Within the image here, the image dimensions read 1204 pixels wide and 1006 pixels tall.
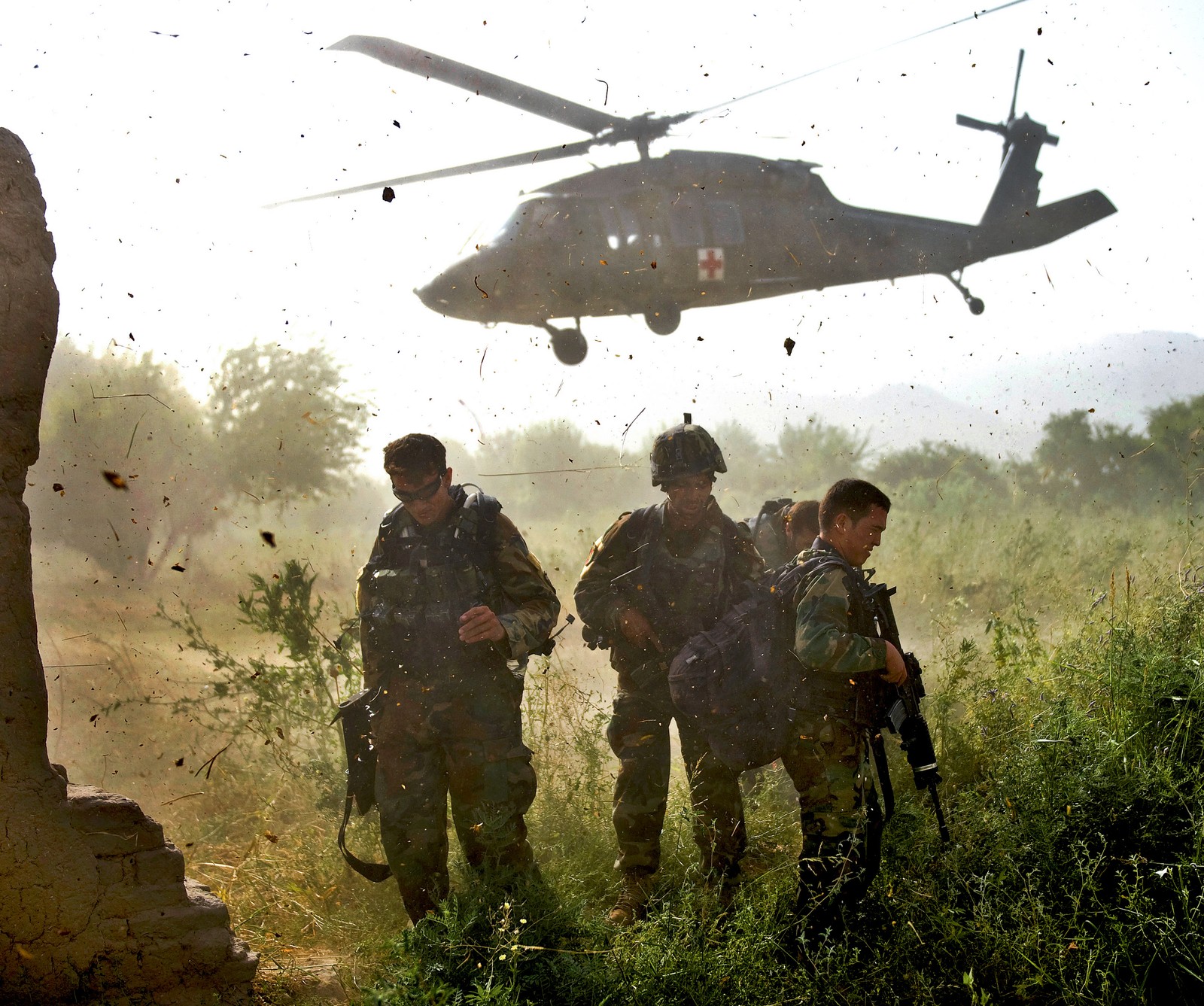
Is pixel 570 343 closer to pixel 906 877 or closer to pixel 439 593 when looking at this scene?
pixel 439 593

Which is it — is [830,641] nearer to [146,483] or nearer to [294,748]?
[294,748]

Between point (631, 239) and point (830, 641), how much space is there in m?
5.68

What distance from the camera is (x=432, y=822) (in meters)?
3.37

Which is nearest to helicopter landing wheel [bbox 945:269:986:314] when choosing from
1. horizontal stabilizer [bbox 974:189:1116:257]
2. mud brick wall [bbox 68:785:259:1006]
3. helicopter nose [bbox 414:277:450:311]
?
horizontal stabilizer [bbox 974:189:1116:257]

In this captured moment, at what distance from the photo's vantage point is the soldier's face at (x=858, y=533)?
124 inches

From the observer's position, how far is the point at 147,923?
283 centimetres

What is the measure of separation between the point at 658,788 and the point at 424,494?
1.69 metres

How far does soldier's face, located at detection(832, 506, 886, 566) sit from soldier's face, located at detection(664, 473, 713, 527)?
74 cm

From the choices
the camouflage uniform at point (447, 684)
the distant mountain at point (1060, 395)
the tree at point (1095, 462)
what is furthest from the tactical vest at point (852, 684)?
the tree at point (1095, 462)

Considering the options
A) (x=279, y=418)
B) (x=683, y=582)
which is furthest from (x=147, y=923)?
(x=279, y=418)

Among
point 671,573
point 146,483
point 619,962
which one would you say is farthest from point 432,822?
point 146,483

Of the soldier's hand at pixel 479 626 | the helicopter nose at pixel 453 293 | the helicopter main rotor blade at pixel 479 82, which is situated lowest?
the soldier's hand at pixel 479 626

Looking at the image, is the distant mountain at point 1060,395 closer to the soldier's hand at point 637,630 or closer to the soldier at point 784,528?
the soldier at point 784,528

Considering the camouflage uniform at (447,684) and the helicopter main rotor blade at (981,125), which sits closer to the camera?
the camouflage uniform at (447,684)
